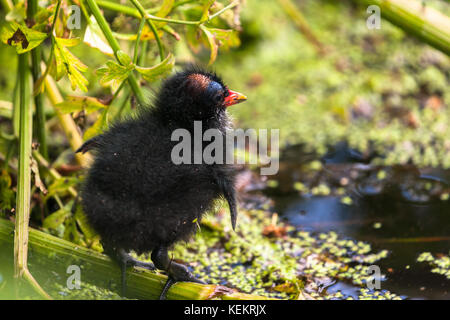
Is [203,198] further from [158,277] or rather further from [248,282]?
[248,282]

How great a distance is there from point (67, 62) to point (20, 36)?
0.19m

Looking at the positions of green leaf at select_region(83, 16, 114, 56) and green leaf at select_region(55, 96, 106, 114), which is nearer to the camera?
green leaf at select_region(83, 16, 114, 56)

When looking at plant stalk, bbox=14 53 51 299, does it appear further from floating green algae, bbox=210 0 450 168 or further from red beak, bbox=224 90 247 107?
floating green algae, bbox=210 0 450 168

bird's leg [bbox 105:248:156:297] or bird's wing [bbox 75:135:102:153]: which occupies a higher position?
bird's wing [bbox 75:135:102:153]

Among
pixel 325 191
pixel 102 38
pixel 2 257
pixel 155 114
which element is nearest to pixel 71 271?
pixel 2 257

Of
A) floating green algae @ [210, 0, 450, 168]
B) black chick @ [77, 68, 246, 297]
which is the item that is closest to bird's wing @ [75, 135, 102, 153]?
black chick @ [77, 68, 246, 297]

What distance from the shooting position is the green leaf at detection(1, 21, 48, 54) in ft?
6.65

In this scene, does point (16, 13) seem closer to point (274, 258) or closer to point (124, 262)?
point (124, 262)

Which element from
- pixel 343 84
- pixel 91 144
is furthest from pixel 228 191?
pixel 343 84

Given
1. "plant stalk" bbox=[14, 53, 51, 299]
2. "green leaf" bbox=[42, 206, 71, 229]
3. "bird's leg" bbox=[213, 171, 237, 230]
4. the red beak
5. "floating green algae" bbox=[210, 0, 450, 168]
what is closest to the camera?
"plant stalk" bbox=[14, 53, 51, 299]

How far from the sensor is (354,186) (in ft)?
10.7

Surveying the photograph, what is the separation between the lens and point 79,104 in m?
2.29

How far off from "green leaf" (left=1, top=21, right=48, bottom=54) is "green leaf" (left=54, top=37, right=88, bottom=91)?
0.25 ft

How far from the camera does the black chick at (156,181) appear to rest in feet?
6.53
